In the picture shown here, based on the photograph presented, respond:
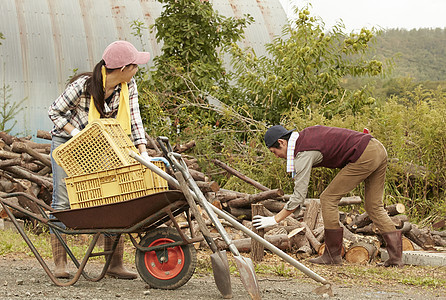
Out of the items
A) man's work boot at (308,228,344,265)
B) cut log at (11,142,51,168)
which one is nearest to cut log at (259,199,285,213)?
man's work boot at (308,228,344,265)

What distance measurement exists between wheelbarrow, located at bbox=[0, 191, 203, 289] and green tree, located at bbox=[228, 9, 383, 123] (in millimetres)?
5296

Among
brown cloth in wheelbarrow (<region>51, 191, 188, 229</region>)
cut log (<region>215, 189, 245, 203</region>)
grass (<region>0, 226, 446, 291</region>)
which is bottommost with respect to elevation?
grass (<region>0, 226, 446, 291</region>)

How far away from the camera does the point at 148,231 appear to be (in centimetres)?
404

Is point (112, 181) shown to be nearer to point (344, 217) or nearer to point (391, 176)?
point (344, 217)

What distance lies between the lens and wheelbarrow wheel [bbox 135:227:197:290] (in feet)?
12.7

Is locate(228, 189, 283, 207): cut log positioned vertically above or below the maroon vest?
below

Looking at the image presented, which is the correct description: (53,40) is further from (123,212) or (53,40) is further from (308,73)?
(123,212)

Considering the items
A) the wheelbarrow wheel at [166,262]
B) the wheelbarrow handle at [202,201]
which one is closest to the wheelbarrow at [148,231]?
the wheelbarrow wheel at [166,262]

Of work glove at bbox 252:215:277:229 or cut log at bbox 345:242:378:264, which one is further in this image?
cut log at bbox 345:242:378:264

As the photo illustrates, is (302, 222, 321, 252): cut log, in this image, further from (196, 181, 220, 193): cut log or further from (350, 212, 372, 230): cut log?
(196, 181, 220, 193): cut log

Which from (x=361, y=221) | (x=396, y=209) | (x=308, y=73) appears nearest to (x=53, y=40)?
(x=308, y=73)

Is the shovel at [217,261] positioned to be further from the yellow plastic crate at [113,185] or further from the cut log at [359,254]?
the cut log at [359,254]

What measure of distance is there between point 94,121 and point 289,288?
70.0 inches

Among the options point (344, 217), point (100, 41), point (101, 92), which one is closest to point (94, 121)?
point (101, 92)
